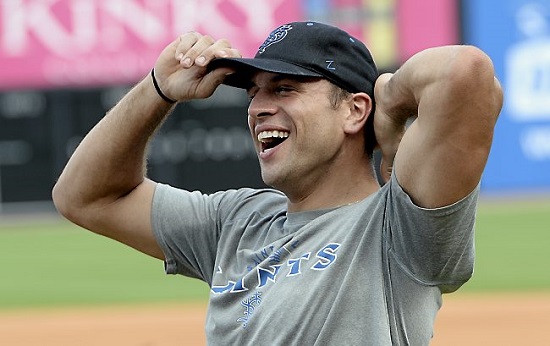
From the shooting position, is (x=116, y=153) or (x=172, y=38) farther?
(x=172, y=38)

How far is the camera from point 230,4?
1380 centimetres

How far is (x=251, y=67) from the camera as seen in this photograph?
2549mm

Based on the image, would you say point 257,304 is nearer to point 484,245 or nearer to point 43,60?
point 484,245

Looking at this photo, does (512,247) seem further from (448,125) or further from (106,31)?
(448,125)

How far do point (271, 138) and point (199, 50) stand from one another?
1.01 ft

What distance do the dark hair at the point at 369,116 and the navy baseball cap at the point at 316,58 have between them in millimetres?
13

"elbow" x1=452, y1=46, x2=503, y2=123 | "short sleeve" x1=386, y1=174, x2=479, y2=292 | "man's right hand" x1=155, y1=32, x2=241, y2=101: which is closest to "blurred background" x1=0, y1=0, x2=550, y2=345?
"man's right hand" x1=155, y1=32, x2=241, y2=101

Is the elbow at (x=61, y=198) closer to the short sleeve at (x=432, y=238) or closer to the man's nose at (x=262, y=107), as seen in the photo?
the man's nose at (x=262, y=107)

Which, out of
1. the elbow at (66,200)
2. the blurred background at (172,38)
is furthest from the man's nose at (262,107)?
the blurred background at (172,38)

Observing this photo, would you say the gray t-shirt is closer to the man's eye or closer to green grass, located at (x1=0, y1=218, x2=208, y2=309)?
the man's eye

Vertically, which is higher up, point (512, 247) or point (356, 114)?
point (356, 114)

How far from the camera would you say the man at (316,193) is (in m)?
2.24

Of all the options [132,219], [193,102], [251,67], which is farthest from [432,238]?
[193,102]

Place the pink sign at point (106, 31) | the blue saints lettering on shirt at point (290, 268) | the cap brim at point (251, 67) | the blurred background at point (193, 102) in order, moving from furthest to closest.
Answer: the pink sign at point (106, 31), the blurred background at point (193, 102), the cap brim at point (251, 67), the blue saints lettering on shirt at point (290, 268)
